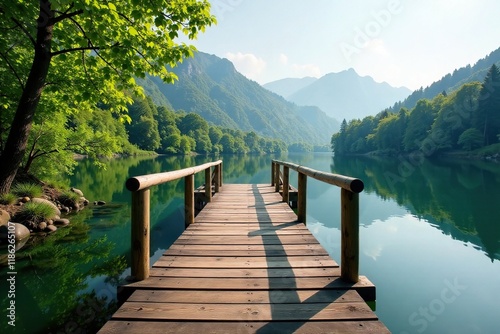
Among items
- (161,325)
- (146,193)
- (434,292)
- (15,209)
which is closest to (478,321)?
(434,292)

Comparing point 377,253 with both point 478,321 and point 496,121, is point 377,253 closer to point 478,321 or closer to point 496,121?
point 478,321

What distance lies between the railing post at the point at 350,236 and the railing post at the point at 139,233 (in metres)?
A: 2.27

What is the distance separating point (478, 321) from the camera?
16.6 ft

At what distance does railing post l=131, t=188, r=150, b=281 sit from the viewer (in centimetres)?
304

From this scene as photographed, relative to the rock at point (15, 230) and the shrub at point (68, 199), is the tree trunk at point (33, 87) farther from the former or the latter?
the shrub at point (68, 199)

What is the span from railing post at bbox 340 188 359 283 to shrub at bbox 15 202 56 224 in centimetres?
944

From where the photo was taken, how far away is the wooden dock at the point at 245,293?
240 centimetres

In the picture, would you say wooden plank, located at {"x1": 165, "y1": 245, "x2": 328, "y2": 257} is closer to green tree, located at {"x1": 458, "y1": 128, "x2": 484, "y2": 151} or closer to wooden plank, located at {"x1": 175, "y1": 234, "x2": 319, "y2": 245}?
wooden plank, located at {"x1": 175, "y1": 234, "x2": 319, "y2": 245}

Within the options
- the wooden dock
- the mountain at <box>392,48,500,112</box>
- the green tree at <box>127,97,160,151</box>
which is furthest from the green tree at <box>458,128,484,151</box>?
the mountain at <box>392,48,500,112</box>

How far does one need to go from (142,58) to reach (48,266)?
5.44m

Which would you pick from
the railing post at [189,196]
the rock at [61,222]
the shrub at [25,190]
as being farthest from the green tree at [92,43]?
the railing post at [189,196]

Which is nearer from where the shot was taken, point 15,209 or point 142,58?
point 142,58

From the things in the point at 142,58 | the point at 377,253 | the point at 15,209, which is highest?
the point at 142,58

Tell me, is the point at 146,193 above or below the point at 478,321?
above
